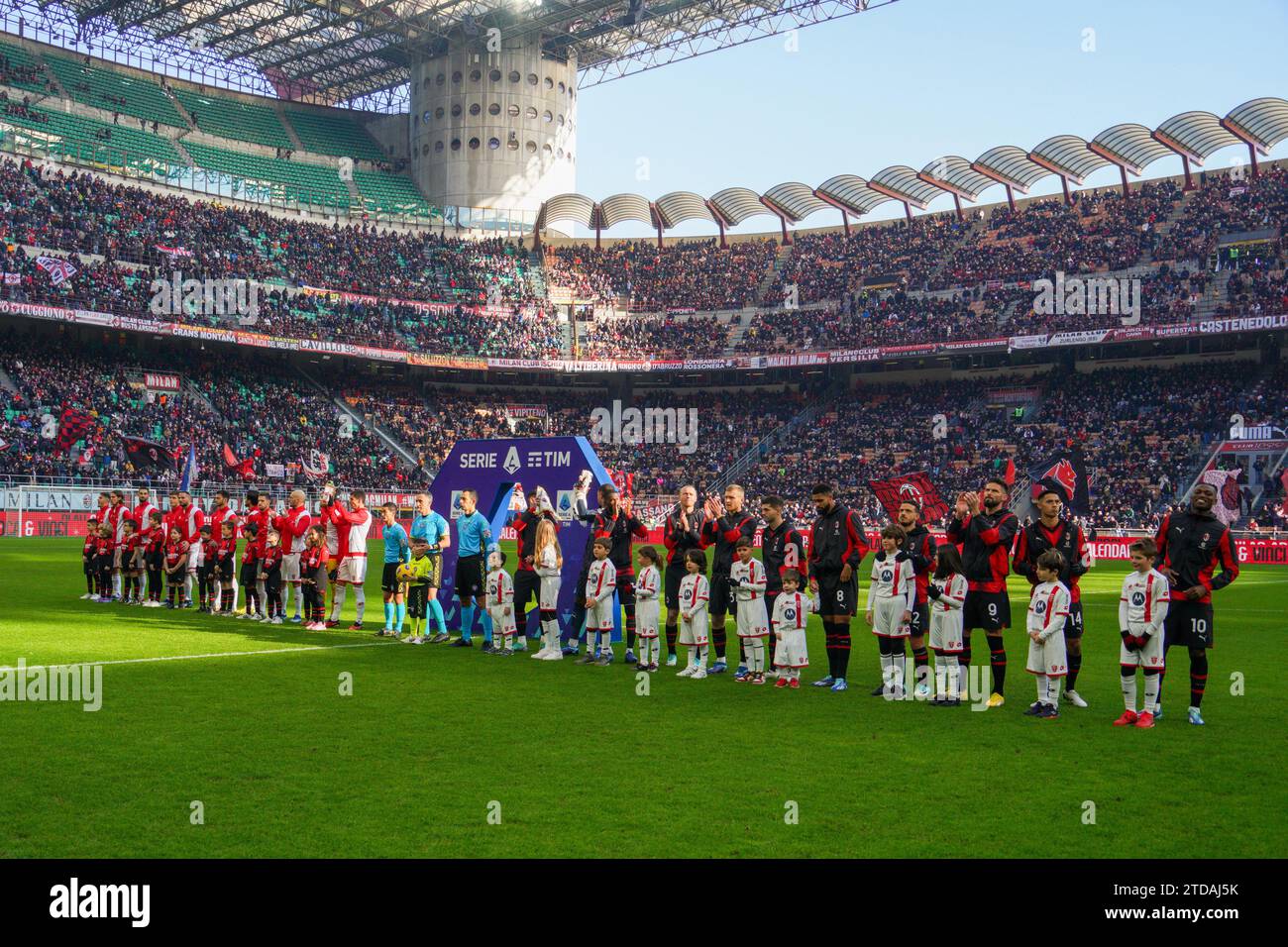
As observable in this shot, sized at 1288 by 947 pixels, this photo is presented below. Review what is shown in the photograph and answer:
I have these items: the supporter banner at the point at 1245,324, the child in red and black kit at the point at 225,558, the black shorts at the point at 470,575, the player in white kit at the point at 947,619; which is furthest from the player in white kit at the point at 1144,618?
the supporter banner at the point at 1245,324

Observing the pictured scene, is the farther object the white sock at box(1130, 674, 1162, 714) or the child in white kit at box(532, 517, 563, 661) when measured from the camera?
the child in white kit at box(532, 517, 563, 661)

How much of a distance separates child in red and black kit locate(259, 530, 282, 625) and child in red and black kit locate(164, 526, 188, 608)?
2.43 metres

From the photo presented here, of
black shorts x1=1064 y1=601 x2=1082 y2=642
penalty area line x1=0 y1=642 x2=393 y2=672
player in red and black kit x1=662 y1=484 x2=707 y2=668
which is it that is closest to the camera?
black shorts x1=1064 y1=601 x2=1082 y2=642

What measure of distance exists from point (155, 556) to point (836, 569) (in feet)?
46.2

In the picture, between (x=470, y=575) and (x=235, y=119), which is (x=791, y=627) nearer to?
(x=470, y=575)

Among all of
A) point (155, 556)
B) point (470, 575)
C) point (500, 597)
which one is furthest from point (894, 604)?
point (155, 556)

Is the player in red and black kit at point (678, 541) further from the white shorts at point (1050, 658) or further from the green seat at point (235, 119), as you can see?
the green seat at point (235, 119)

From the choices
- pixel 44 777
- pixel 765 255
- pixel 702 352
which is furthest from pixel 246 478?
pixel 44 777

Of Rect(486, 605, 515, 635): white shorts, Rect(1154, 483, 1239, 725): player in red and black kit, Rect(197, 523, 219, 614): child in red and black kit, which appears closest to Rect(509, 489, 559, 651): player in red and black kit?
Rect(486, 605, 515, 635): white shorts

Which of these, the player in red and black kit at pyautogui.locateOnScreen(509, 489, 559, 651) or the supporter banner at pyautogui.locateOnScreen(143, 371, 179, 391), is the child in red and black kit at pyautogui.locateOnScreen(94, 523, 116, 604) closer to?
the player in red and black kit at pyautogui.locateOnScreen(509, 489, 559, 651)

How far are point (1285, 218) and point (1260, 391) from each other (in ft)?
30.5

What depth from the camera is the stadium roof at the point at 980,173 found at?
2192 inches

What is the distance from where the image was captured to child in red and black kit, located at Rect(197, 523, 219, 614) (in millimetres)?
20781
